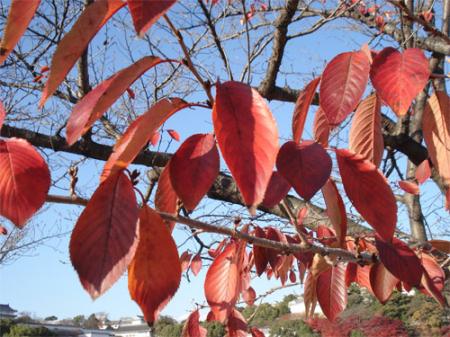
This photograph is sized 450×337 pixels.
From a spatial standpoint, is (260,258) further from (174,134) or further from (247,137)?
(174,134)

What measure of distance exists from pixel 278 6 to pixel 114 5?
3.63m

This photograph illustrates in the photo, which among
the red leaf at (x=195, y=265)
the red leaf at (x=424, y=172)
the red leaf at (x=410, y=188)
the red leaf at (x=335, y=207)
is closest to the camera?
the red leaf at (x=335, y=207)

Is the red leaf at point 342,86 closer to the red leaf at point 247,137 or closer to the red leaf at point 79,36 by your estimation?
the red leaf at point 247,137

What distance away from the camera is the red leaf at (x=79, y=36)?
1.32ft

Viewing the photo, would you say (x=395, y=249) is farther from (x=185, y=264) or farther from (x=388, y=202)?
(x=185, y=264)

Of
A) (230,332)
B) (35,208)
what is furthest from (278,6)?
(35,208)

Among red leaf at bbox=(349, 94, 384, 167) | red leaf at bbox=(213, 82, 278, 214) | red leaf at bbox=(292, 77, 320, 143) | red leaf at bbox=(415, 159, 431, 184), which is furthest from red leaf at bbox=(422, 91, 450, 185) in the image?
red leaf at bbox=(415, 159, 431, 184)

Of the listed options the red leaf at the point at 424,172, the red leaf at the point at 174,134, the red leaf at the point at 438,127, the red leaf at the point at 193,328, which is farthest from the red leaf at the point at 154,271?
the red leaf at the point at 174,134

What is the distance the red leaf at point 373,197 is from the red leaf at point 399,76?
0.09 metres

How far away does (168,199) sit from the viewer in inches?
Answer: 21.3

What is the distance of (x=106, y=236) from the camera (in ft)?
1.21

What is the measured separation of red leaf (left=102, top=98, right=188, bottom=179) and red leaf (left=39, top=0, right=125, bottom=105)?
79 mm

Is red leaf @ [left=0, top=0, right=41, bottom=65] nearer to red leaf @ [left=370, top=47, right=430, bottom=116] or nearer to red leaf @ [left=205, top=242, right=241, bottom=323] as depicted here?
red leaf @ [left=370, top=47, right=430, bottom=116]

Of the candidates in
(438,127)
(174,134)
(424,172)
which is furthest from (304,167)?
(174,134)
